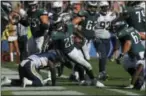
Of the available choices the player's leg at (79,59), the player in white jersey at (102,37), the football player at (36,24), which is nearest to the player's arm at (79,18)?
the player in white jersey at (102,37)

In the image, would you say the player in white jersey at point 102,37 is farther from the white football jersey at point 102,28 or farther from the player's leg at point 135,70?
the player's leg at point 135,70

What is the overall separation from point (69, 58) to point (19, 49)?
7.37m

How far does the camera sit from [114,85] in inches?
526

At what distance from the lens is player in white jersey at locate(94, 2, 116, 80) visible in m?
15.0

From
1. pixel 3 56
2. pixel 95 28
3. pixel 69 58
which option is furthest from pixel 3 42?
pixel 69 58

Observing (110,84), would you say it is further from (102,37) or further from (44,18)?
(102,37)

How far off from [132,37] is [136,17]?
120 cm

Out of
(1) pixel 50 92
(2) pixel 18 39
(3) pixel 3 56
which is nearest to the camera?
(1) pixel 50 92

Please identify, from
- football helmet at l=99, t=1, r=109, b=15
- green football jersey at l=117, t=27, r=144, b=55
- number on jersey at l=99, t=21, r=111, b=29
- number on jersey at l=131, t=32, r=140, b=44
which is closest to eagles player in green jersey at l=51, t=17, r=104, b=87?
green football jersey at l=117, t=27, r=144, b=55

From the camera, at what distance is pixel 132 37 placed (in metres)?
13.0

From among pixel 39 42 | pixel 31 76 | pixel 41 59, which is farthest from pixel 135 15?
pixel 39 42

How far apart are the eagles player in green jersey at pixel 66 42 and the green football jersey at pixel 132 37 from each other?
33.2 inches

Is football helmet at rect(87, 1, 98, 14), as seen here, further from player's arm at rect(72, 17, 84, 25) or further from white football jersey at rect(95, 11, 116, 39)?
white football jersey at rect(95, 11, 116, 39)

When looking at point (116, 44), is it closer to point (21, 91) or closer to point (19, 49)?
point (19, 49)
